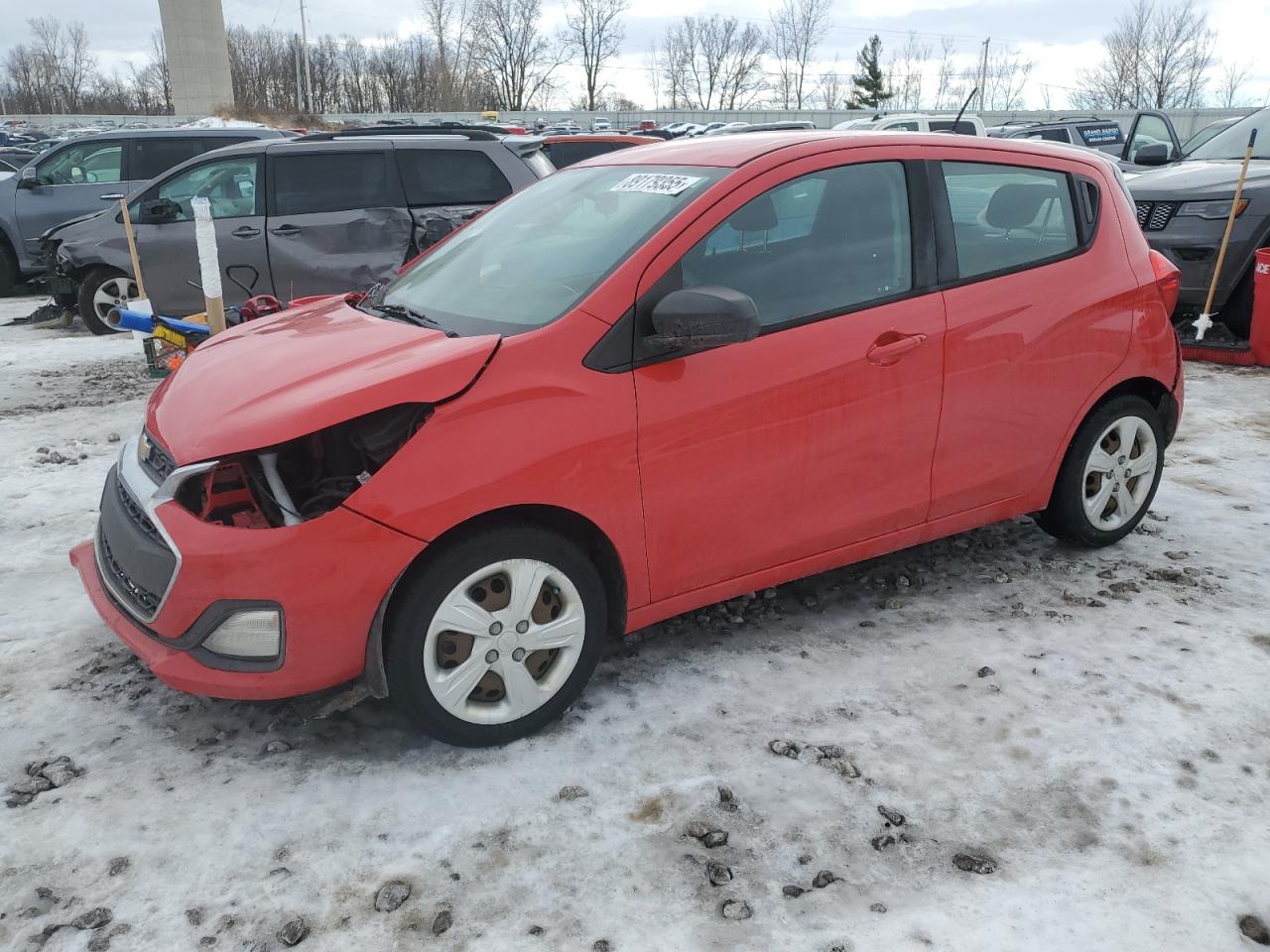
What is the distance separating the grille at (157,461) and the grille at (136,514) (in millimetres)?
107

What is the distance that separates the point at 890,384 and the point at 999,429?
629mm

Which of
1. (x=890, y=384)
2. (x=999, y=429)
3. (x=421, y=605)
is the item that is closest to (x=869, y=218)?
(x=890, y=384)

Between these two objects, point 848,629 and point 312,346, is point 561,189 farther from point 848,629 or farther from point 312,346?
point 848,629

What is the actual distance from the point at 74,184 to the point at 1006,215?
1146cm

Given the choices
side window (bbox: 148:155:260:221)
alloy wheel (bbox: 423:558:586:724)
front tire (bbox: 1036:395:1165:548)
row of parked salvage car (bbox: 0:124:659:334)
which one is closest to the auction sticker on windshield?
alloy wheel (bbox: 423:558:586:724)

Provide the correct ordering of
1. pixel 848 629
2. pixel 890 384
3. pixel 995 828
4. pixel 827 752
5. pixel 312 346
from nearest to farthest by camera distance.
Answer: pixel 995 828, pixel 827 752, pixel 312 346, pixel 890 384, pixel 848 629

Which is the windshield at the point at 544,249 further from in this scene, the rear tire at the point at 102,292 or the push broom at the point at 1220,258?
the rear tire at the point at 102,292

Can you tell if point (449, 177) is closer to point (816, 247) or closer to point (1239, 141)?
point (816, 247)

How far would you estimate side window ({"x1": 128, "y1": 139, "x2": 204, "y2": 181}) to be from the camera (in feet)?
38.2

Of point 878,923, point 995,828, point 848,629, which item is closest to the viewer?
point 878,923

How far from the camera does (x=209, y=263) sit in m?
5.64

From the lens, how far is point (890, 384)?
3439 millimetres

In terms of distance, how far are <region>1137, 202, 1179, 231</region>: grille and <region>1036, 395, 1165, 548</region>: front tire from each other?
4813 millimetres

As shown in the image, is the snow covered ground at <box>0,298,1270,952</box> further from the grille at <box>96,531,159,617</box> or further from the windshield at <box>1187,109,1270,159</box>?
the windshield at <box>1187,109,1270,159</box>
